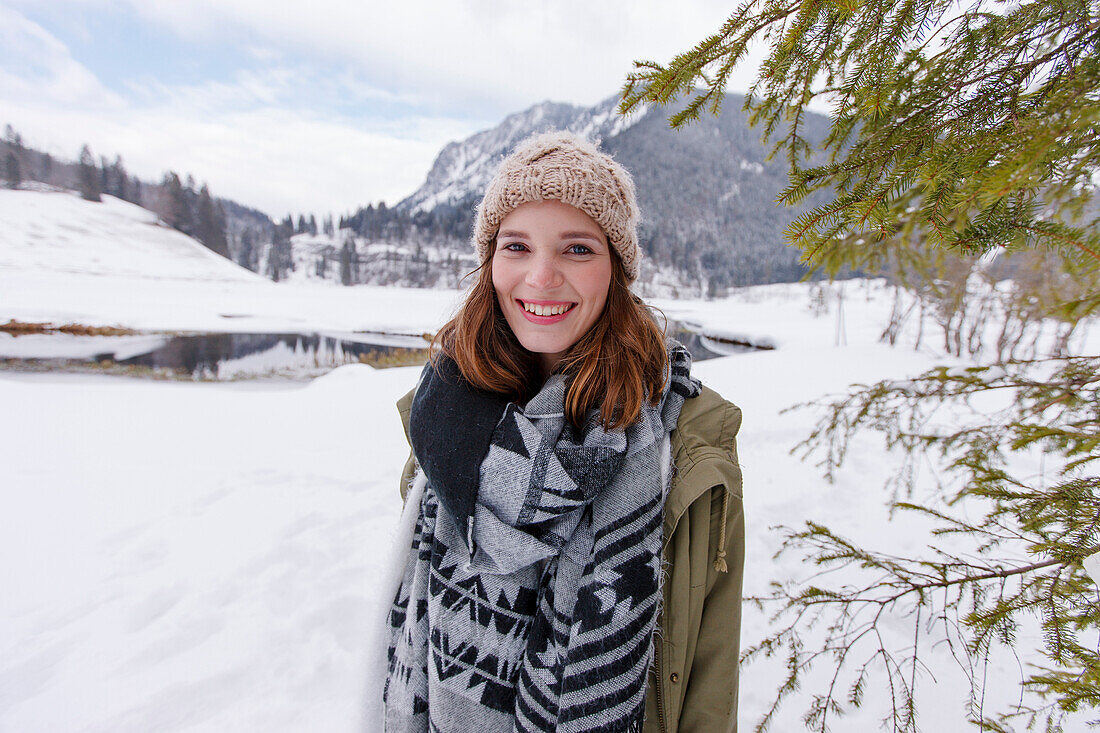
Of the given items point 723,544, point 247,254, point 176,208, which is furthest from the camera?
point 247,254

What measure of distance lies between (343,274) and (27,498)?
55640mm

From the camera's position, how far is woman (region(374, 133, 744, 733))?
117 cm

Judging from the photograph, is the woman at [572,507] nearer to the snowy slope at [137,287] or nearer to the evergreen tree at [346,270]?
the snowy slope at [137,287]

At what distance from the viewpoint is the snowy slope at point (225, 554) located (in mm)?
2096

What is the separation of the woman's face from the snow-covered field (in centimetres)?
38

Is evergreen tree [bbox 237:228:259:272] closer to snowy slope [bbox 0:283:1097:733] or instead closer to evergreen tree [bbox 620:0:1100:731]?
snowy slope [bbox 0:283:1097:733]

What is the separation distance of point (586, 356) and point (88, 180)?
7252 cm

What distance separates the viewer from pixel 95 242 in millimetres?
36094

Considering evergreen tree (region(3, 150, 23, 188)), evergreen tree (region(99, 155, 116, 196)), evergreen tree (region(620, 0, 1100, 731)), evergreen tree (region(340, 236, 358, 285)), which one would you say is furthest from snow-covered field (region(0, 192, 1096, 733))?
evergreen tree (region(99, 155, 116, 196))

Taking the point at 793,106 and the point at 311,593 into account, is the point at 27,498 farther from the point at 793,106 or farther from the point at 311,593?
the point at 793,106

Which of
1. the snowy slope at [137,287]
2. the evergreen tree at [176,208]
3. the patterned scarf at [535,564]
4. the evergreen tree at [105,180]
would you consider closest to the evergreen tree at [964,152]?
the patterned scarf at [535,564]

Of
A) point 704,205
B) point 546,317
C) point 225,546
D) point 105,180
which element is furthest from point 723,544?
point 704,205

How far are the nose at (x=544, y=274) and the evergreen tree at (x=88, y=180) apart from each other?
69.7 m

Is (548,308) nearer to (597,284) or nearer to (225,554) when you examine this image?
(597,284)
